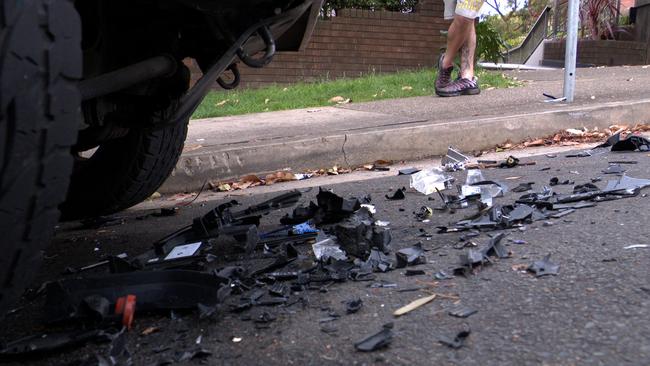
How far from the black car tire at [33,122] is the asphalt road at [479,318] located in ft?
1.80

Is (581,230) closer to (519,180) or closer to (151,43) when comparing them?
(519,180)

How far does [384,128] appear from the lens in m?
5.96

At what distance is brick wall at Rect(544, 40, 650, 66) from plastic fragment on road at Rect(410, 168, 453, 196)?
37.1 feet

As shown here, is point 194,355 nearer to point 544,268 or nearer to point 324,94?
point 544,268

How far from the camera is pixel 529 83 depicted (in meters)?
8.60

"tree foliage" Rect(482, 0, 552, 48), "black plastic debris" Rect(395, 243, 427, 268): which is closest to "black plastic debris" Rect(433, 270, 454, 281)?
"black plastic debris" Rect(395, 243, 427, 268)

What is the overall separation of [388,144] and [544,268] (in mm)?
3232

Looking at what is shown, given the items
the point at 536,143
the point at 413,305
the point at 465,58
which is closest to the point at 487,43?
the point at 465,58

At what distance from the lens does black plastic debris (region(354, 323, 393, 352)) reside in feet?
6.95

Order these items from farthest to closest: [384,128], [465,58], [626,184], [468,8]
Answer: [465,58], [468,8], [384,128], [626,184]

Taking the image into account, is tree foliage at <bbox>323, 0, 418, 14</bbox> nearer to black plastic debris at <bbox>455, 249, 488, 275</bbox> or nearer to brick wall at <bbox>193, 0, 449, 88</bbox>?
brick wall at <bbox>193, 0, 449, 88</bbox>

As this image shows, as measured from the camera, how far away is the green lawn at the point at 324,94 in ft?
25.9

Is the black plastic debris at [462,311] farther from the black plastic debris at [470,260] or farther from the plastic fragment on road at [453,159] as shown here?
the plastic fragment on road at [453,159]

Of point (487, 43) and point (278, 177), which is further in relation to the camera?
point (487, 43)
